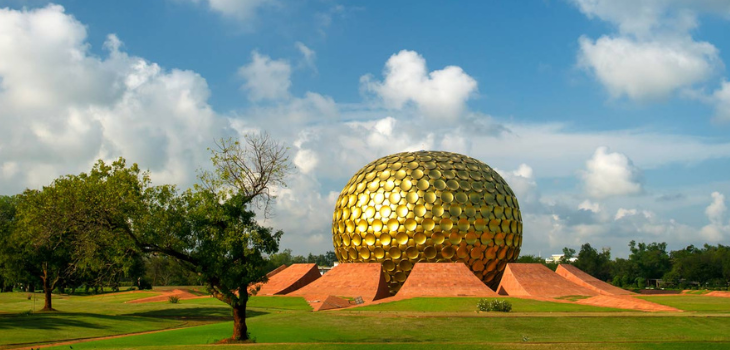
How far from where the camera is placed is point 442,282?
3128 cm

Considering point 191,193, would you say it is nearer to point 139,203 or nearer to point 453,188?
point 139,203

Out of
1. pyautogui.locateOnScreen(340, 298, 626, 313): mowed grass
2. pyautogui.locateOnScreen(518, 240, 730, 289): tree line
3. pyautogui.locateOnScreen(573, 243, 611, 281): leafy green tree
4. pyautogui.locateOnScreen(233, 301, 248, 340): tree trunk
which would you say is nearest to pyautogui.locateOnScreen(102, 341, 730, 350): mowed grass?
pyautogui.locateOnScreen(233, 301, 248, 340): tree trunk

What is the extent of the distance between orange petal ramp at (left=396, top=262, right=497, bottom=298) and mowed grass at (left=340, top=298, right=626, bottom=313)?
2.55 m

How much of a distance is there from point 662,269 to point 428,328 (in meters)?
72.3

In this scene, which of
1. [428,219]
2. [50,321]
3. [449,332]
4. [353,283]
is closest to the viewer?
[449,332]

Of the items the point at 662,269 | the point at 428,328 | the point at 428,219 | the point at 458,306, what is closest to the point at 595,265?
the point at 662,269

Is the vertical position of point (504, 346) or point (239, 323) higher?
point (239, 323)

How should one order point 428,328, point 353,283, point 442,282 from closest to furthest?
point 428,328 → point 442,282 → point 353,283

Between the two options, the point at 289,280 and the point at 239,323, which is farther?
the point at 289,280

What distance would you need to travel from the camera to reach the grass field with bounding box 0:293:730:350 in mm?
15398

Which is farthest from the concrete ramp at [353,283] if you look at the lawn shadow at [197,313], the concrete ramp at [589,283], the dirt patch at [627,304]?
the concrete ramp at [589,283]

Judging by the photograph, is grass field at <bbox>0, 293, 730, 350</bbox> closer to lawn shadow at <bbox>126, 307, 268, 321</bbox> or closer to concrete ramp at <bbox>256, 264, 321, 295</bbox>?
lawn shadow at <bbox>126, 307, 268, 321</bbox>

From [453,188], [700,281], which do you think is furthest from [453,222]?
[700,281]

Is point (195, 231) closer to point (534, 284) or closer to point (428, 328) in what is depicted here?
point (428, 328)
